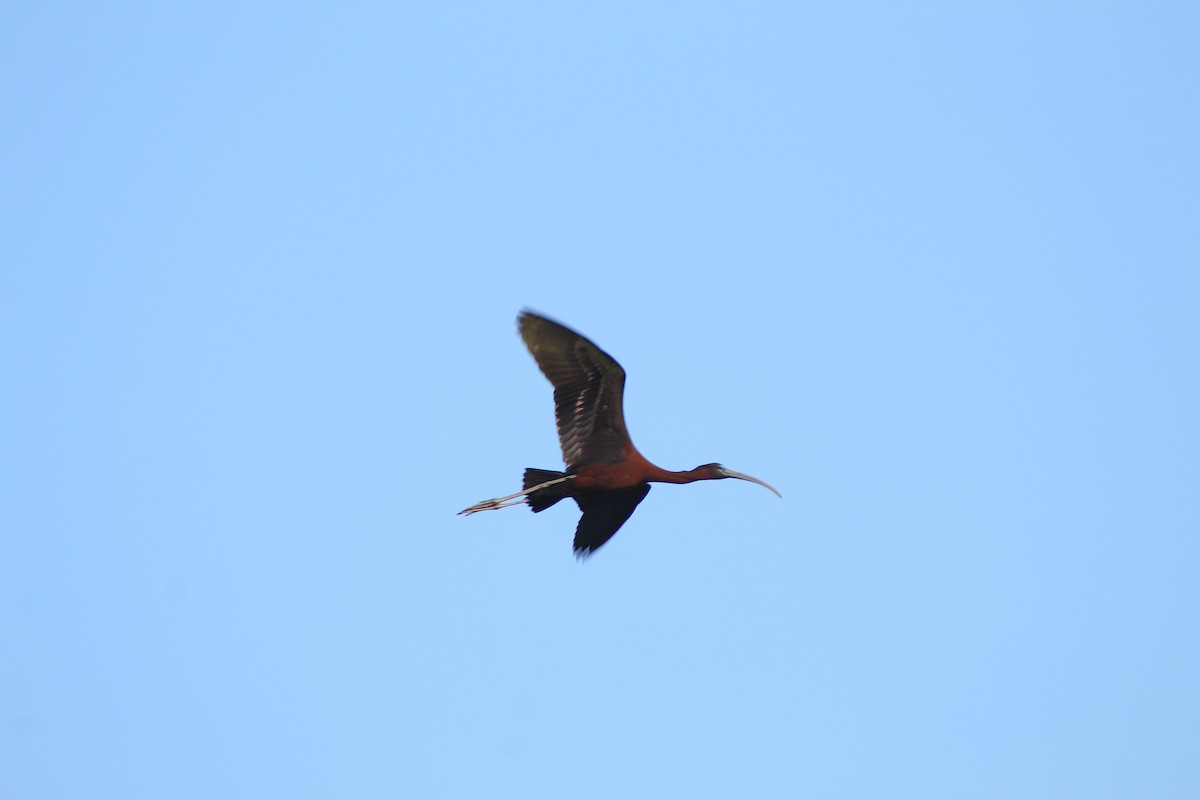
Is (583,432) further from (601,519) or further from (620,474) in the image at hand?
(601,519)

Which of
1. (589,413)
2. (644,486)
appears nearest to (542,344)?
(589,413)

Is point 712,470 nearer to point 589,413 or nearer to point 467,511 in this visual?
point 589,413

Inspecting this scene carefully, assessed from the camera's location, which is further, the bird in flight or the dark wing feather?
the dark wing feather

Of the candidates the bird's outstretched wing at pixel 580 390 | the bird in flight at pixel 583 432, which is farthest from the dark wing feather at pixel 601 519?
the bird's outstretched wing at pixel 580 390

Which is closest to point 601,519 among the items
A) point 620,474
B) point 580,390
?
point 620,474

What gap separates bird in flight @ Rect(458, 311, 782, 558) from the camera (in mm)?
23312

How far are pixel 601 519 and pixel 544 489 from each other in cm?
190

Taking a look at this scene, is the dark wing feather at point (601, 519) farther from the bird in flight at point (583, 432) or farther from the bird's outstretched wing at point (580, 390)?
the bird's outstretched wing at point (580, 390)

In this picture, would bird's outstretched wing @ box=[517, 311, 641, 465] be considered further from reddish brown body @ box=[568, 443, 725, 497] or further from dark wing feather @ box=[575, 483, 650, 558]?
dark wing feather @ box=[575, 483, 650, 558]

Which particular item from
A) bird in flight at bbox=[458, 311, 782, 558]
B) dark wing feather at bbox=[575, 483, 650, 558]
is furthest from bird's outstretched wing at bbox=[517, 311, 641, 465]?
dark wing feather at bbox=[575, 483, 650, 558]

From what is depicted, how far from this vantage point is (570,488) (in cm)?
2383

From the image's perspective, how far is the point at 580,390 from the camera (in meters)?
23.8

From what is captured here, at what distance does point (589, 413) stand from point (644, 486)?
4.91 ft

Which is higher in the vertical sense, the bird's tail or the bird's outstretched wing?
the bird's outstretched wing
